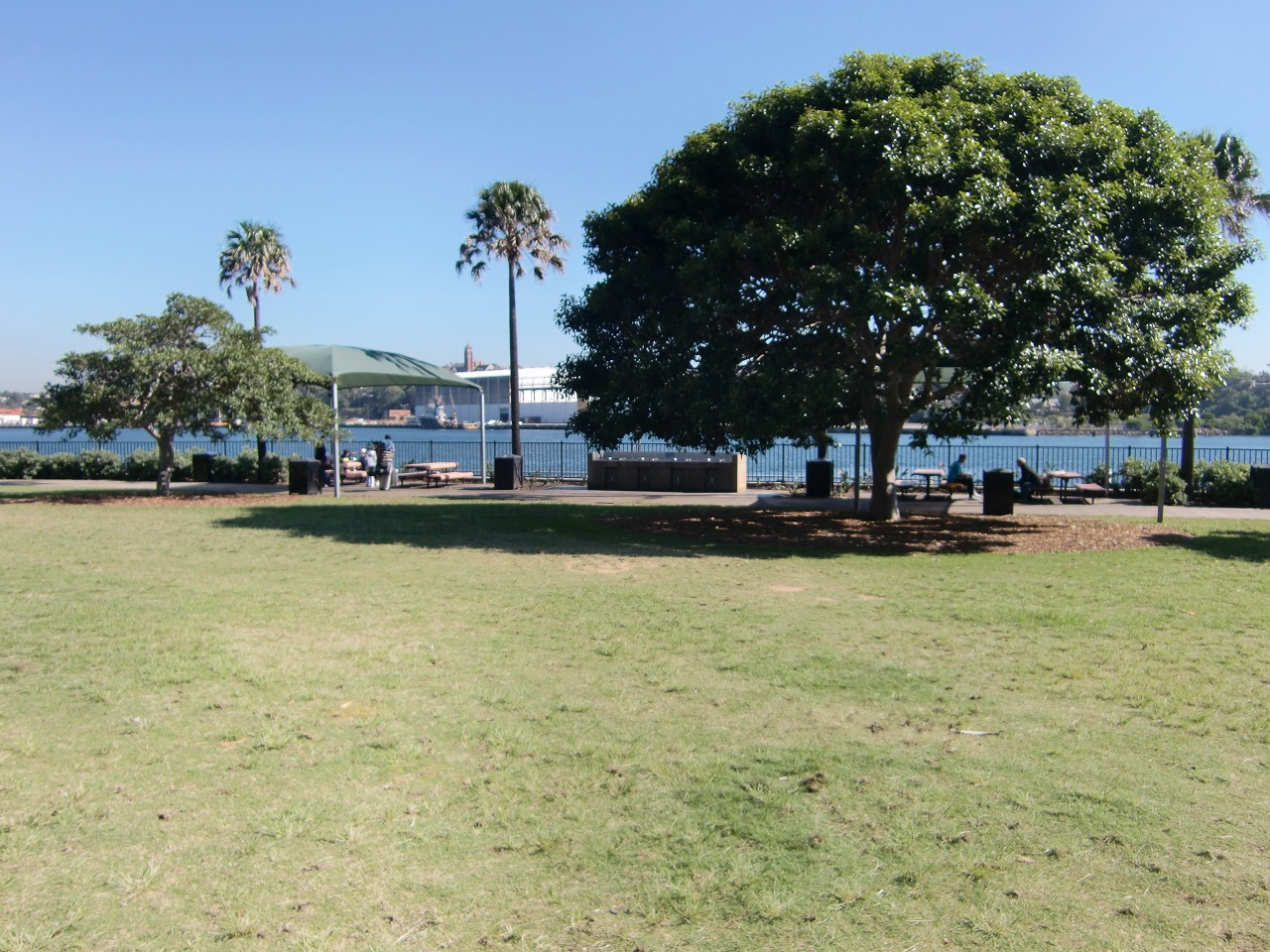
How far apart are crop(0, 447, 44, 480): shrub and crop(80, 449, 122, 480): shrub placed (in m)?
1.60

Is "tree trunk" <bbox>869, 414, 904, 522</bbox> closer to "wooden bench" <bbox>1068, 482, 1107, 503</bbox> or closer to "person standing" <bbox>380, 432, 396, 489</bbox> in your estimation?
"wooden bench" <bbox>1068, 482, 1107, 503</bbox>

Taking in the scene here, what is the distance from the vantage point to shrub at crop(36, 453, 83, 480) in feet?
93.6

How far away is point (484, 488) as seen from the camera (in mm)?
25734

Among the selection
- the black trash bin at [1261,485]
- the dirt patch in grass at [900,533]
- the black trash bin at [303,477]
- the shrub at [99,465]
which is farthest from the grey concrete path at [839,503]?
the shrub at [99,465]

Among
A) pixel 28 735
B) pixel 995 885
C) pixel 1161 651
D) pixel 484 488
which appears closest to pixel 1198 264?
pixel 1161 651

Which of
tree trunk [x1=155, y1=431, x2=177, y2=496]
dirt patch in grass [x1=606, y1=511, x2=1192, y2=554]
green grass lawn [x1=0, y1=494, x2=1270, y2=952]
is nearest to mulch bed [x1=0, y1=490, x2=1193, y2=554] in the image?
dirt patch in grass [x1=606, y1=511, x2=1192, y2=554]

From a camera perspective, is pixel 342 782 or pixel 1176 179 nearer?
pixel 342 782

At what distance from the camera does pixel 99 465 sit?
28.2 m

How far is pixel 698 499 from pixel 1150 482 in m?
9.92

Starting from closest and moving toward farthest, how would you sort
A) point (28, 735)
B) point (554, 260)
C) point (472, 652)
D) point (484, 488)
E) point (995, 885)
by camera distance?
point (995, 885) → point (28, 735) → point (472, 652) → point (484, 488) → point (554, 260)

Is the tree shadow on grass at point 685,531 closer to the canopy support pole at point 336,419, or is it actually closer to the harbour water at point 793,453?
the harbour water at point 793,453

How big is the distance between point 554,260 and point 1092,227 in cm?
1853

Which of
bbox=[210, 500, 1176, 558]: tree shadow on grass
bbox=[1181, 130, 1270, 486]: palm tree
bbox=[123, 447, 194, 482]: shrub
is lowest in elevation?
bbox=[210, 500, 1176, 558]: tree shadow on grass

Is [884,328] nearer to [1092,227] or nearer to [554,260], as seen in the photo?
[1092,227]
